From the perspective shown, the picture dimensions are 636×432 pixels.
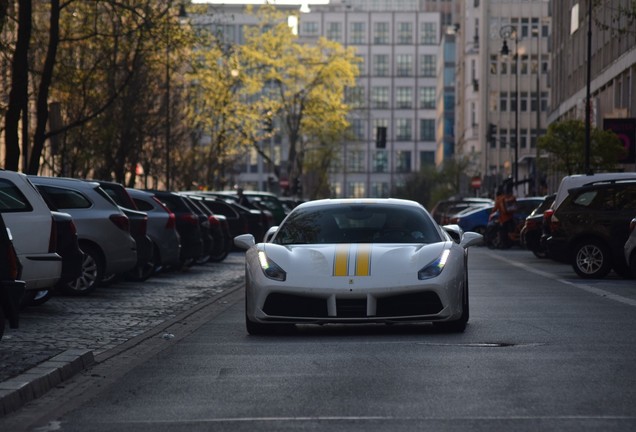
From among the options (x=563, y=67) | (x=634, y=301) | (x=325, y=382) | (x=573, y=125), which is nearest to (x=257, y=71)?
(x=563, y=67)

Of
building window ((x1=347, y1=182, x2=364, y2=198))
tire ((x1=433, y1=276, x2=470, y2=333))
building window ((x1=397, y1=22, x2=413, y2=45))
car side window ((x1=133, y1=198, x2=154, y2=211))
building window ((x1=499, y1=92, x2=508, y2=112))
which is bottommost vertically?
tire ((x1=433, y1=276, x2=470, y2=333))

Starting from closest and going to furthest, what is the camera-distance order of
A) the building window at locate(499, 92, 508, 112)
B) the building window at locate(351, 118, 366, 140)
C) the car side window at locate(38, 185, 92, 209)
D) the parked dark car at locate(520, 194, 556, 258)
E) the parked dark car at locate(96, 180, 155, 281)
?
the car side window at locate(38, 185, 92, 209) → the parked dark car at locate(96, 180, 155, 281) → the parked dark car at locate(520, 194, 556, 258) → the building window at locate(499, 92, 508, 112) → the building window at locate(351, 118, 366, 140)

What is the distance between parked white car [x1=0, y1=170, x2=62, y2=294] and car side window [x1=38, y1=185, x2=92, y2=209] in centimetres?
522


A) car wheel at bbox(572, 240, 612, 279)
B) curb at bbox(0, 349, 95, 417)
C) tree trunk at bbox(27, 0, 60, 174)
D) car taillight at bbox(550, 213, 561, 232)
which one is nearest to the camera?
curb at bbox(0, 349, 95, 417)

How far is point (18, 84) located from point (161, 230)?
6219mm

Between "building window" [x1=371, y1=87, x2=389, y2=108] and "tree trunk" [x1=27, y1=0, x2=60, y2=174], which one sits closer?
"tree trunk" [x1=27, y1=0, x2=60, y2=174]

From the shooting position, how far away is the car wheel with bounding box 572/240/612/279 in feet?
92.7

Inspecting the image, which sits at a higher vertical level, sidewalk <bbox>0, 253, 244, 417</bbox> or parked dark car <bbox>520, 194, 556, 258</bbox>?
parked dark car <bbox>520, 194, 556, 258</bbox>

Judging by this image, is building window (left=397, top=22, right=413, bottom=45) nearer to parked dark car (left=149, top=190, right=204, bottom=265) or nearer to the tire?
parked dark car (left=149, top=190, right=204, bottom=265)

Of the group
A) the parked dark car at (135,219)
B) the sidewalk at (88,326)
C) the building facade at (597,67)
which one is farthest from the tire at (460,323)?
the building facade at (597,67)

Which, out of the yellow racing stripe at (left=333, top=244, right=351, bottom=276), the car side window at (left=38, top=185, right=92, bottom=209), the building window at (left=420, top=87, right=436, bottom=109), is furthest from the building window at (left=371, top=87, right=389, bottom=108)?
the yellow racing stripe at (left=333, top=244, right=351, bottom=276)

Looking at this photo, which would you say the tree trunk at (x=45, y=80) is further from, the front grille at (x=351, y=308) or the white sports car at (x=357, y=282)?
the front grille at (x=351, y=308)

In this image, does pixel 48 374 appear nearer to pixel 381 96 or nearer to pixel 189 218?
pixel 189 218

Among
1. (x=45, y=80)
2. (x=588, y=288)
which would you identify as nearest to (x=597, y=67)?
(x=45, y=80)
